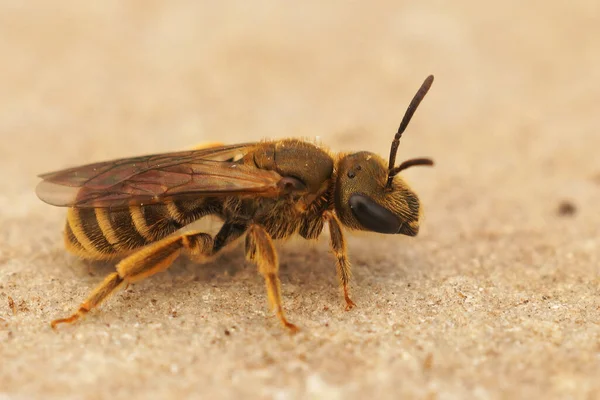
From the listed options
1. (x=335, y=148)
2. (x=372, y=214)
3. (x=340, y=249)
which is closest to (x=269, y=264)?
(x=340, y=249)

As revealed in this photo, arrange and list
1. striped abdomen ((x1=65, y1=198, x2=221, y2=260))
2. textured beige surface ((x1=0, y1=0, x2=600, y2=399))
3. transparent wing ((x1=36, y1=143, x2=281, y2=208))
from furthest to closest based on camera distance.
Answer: striped abdomen ((x1=65, y1=198, x2=221, y2=260)) → transparent wing ((x1=36, y1=143, x2=281, y2=208)) → textured beige surface ((x1=0, y1=0, x2=600, y2=399))

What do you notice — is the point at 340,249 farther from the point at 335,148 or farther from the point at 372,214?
the point at 335,148

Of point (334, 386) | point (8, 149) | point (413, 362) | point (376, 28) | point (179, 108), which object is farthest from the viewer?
point (376, 28)

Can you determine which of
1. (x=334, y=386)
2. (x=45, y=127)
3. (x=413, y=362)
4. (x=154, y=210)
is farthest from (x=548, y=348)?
(x=45, y=127)

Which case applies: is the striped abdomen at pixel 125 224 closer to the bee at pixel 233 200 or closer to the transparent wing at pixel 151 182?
the bee at pixel 233 200

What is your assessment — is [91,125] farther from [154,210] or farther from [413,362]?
[413,362]

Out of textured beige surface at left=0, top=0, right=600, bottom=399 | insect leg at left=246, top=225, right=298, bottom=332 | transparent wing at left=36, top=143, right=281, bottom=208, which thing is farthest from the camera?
transparent wing at left=36, top=143, right=281, bottom=208

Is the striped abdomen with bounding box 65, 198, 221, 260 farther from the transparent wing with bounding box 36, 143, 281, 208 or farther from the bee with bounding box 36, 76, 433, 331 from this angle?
the transparent wing with bounding box 36, 143, 281, 208

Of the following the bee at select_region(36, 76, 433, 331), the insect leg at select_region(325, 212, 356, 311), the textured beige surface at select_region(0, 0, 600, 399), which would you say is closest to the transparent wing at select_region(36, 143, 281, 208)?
the bee at select_region(36, 76, 433, 331)
